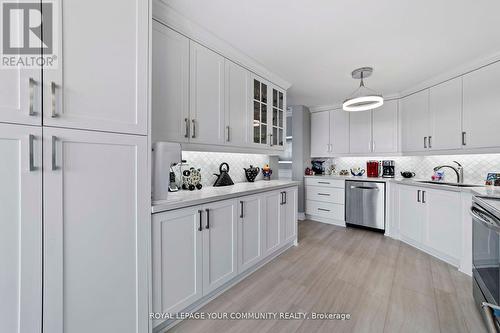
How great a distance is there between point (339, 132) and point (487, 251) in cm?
314

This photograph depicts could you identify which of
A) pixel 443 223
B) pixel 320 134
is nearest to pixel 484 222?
pixel 443 223

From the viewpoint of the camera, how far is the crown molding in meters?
1.70

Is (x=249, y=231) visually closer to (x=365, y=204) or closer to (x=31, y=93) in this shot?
(x=31, y=93)

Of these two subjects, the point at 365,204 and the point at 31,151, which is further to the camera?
the point at 365,204

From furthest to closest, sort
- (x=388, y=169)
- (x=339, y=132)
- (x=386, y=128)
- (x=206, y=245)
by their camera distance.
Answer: (x=339, y=132) → (x=388, y=169) → (x=386, y=128) → (x=206, y=245)

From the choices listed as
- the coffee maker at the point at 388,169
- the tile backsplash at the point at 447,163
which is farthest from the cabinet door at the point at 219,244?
the tile backsplash at the point at 447,163

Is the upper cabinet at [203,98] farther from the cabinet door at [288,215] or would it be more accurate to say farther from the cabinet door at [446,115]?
the cabinet door at [446,115]

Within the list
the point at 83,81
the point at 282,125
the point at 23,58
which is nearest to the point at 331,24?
the point at 282,125

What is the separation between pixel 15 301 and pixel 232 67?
2.36 m

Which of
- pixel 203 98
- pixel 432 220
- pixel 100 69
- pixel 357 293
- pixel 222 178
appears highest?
pixel 203 98

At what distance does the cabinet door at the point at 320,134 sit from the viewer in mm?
4555

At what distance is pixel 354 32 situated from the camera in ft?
6.61

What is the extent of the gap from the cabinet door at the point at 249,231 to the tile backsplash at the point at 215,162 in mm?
629

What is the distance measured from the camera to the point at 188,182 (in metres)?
2.16
